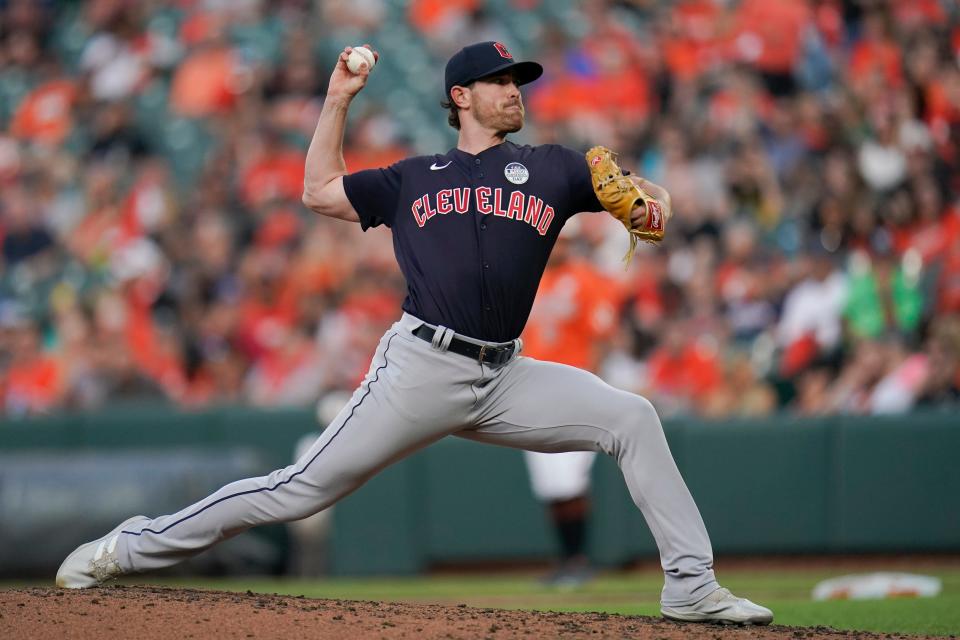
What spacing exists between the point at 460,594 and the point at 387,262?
3.12m

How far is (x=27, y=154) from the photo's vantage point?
11445 mm

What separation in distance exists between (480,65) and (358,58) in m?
0.38

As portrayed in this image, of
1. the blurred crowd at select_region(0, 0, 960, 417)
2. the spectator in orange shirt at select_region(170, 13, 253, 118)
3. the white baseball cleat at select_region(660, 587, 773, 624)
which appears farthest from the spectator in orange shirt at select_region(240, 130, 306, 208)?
the white baseball cleat at select_region(660, 587, 773, 624)

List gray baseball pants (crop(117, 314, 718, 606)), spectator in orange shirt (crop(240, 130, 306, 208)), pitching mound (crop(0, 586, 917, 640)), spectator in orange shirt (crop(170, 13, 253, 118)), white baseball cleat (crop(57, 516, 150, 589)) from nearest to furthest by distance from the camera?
pitching mound (crop(0, 586, 917, 640)) < gray baseball pants (crop(117, 314, 718, 606)) < white baseball cleat (crop(57, 516, 150, 589)) < spectator in orange shirt (crop(240, 130, 306, 208)) < spectator in orange shirt (crop(170, 13, 253, 118))

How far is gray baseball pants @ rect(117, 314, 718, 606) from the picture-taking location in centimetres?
401

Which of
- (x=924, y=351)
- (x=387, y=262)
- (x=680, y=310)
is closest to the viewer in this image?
(x=924, y=351)

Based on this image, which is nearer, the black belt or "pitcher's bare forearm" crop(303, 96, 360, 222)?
the black belt

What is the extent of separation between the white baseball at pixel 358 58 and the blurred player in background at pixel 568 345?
329 cm

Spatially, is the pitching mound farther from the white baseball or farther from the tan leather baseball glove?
the white baseball

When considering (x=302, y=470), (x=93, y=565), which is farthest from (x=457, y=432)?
(x=93, y=565)

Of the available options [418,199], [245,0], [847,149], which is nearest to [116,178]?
[245,0]

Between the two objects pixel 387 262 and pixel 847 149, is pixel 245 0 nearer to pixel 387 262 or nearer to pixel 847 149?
pixel 387 262

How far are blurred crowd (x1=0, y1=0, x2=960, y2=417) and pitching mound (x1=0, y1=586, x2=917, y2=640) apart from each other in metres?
3.53

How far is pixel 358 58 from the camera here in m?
4.15
